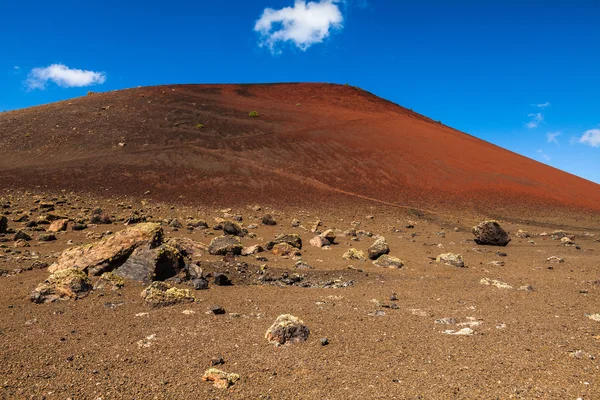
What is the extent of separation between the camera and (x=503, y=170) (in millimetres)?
28109

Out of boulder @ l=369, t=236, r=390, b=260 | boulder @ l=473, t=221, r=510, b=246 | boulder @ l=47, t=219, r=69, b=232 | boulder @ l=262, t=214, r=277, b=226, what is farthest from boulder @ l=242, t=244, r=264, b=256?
boulder @ l=473, t=221, r=510, b=246

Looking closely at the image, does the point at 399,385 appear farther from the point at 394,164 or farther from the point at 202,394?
the point at 394,164

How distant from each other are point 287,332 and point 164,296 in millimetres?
2247

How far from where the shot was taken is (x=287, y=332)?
14.3ft

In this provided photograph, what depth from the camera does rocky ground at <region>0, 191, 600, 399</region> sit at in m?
3.42

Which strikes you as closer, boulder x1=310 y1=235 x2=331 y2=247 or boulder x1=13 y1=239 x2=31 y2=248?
boulder x1=13 y1=239 x2=31 y2=248

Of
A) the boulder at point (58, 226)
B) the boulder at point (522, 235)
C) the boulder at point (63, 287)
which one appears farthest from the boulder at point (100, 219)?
the boulder at point (522, 235)

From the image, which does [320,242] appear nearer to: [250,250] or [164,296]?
[250,250]

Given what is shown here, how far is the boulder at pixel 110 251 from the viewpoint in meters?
6.74

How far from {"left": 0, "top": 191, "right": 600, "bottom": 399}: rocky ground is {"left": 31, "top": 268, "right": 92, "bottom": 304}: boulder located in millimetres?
18

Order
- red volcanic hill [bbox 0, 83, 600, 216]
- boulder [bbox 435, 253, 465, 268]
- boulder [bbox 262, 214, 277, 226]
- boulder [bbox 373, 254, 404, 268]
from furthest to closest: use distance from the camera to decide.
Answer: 1. red volcanic hill [bbox 0, 83, 600, 216]
2. boulder [bbox 262, 214, 277, 226]
3. boulder [bbox 435, 253, 465, 268]
4. boulder [bbox 373, 254, 404, 268]

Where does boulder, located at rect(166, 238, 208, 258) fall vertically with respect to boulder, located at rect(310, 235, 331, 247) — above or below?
below

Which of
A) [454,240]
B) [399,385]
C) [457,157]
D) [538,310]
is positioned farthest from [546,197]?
[399,385]

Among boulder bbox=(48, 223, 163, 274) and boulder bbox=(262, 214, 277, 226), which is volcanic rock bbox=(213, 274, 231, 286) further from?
boulder bbox=(262, 214, 277, 226)
